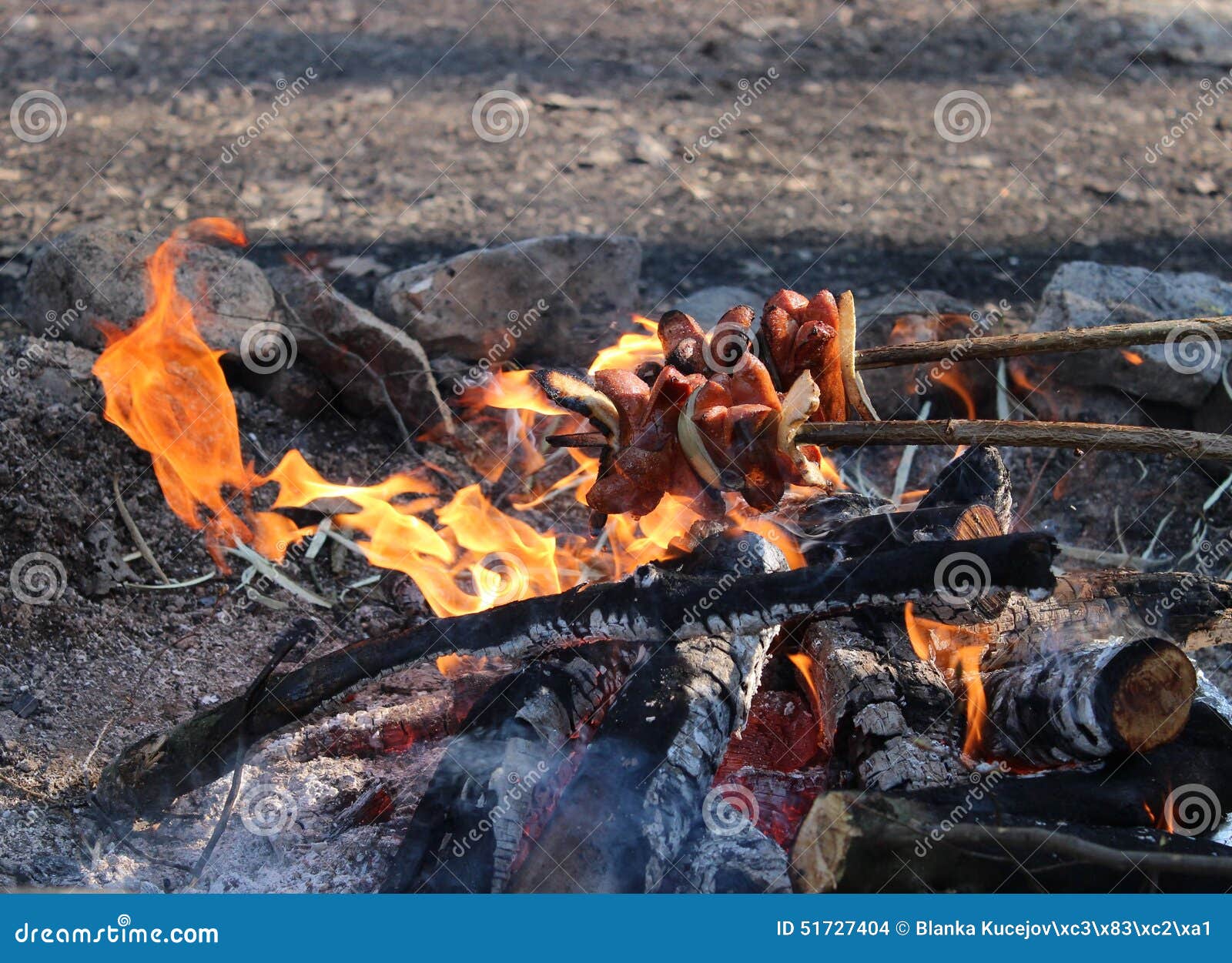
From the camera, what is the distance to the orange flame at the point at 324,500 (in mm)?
4125

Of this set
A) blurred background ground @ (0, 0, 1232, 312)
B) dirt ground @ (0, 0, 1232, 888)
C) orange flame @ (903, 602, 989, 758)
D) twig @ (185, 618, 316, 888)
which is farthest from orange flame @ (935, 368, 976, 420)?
twig @ (185, 618, 316, 888)

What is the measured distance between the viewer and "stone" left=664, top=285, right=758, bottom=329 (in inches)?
217

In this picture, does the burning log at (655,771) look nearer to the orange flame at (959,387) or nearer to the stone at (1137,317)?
the orange flame at (959,387)

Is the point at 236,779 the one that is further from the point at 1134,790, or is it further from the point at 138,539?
the point at 1134,790

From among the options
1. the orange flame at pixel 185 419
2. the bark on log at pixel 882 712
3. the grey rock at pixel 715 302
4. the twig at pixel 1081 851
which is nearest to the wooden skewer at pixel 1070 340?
the bark on log at pixel 882 712

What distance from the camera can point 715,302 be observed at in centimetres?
565

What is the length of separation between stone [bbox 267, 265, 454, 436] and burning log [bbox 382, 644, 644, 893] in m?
1.89

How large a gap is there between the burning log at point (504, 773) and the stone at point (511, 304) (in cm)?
216

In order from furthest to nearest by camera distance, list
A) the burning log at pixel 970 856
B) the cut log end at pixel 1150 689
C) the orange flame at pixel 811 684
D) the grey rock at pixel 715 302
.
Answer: the grey rock at pixel 715 302
the orange flame at pixel 811 684
the cut log end at pixel 1150 689
the burning log at pixel 970 856

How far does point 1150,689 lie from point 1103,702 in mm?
126

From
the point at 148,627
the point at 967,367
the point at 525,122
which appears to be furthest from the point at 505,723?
the point at 525,122

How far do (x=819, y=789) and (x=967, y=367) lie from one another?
251cm

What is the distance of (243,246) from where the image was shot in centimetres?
652

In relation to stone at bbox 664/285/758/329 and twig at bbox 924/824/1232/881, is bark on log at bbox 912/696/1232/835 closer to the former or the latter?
twig at bbox 924/824/1232/881
